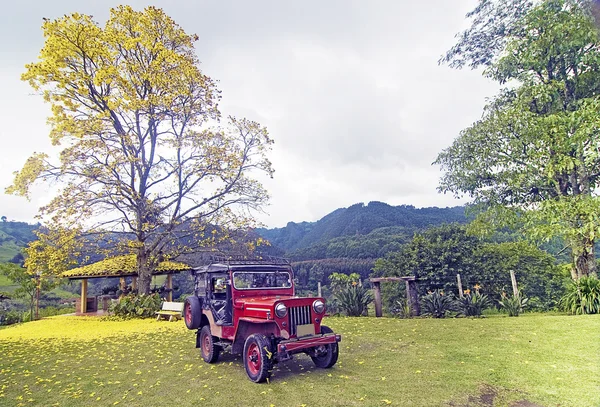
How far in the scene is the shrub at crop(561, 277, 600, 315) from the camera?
1023 cm

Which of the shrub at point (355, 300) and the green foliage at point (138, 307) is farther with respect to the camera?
the green foliage at point (138, 307)

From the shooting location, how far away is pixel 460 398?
4.49 m

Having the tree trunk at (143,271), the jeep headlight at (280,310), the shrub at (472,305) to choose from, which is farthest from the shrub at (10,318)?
the shrub at (472,305)

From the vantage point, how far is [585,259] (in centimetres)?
1244

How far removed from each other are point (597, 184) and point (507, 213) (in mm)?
3510

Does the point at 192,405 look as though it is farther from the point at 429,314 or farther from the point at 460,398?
the point at 429,314

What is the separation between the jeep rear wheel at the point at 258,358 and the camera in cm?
535

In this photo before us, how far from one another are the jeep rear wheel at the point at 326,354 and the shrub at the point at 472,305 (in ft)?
24.6

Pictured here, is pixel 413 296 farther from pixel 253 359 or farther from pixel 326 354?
pixel 253 359

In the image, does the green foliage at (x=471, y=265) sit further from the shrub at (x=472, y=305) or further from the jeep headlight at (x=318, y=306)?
the jeep headlight at (x=318, y=306)

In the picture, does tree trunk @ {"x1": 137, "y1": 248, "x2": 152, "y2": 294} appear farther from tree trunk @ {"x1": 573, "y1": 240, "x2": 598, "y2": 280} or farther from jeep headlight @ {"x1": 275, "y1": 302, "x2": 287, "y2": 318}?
tree trunk @ {"x1": 573, "y1": 240, "x2": 598, "y2": 280}

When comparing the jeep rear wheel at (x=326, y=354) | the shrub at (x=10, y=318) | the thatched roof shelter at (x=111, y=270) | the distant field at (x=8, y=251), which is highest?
the distant field at (x=8, y=251)

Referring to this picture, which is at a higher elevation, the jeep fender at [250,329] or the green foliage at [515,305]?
the jeep fender at [250,329]

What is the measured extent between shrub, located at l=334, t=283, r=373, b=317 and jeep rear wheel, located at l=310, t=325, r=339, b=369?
24.4 ft
